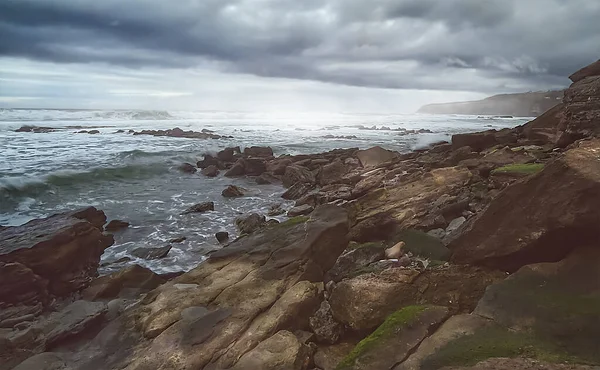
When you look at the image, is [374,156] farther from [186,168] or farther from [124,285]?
[124,285]

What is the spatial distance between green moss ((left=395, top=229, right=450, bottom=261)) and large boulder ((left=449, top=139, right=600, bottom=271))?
13.1 inches

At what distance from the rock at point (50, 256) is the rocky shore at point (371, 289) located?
40mm

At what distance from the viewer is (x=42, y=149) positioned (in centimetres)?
3812

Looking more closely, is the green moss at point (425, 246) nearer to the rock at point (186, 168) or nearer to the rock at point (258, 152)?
the rock at point (186, 168)

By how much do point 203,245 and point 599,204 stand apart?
12009 millimetres

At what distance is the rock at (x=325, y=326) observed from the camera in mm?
6211

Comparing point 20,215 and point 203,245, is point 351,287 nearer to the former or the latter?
point 203,245

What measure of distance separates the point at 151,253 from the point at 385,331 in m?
10.4

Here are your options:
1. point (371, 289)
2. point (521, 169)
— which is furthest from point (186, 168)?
point (371, 289)

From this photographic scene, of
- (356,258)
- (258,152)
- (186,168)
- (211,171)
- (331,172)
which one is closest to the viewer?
(356,258)

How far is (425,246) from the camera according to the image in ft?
25.1

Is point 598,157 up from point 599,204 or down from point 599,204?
up

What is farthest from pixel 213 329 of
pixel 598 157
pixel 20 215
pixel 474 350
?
pixel 20 215

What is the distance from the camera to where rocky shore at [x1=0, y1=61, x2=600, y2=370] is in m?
4.88
